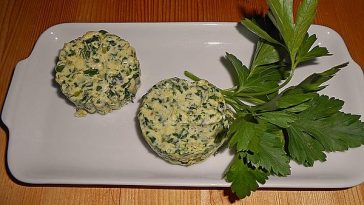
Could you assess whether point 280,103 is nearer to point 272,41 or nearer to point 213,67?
point 272,41

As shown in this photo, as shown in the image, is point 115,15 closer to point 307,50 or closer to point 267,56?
point 267,56

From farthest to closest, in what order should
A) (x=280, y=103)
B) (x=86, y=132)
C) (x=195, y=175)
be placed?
(x=86, y=132)
(x=195, y=175)
(x=280, y=103)

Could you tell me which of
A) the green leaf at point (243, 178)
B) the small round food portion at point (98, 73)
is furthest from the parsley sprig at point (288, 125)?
the small round food portion at point (98, 73)

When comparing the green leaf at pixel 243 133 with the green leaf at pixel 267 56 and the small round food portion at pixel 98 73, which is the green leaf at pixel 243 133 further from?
the small round food portion at pixel 98 73

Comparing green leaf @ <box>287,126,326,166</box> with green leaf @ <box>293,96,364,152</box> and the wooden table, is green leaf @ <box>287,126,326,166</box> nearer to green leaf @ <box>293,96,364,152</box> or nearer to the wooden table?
green leaf @ <box>293,96,364,152</box>

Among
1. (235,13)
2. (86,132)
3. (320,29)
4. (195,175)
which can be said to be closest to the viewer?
(195,175)

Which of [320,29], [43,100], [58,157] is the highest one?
[320,29]

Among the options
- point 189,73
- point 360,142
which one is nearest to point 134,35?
point 189,73
